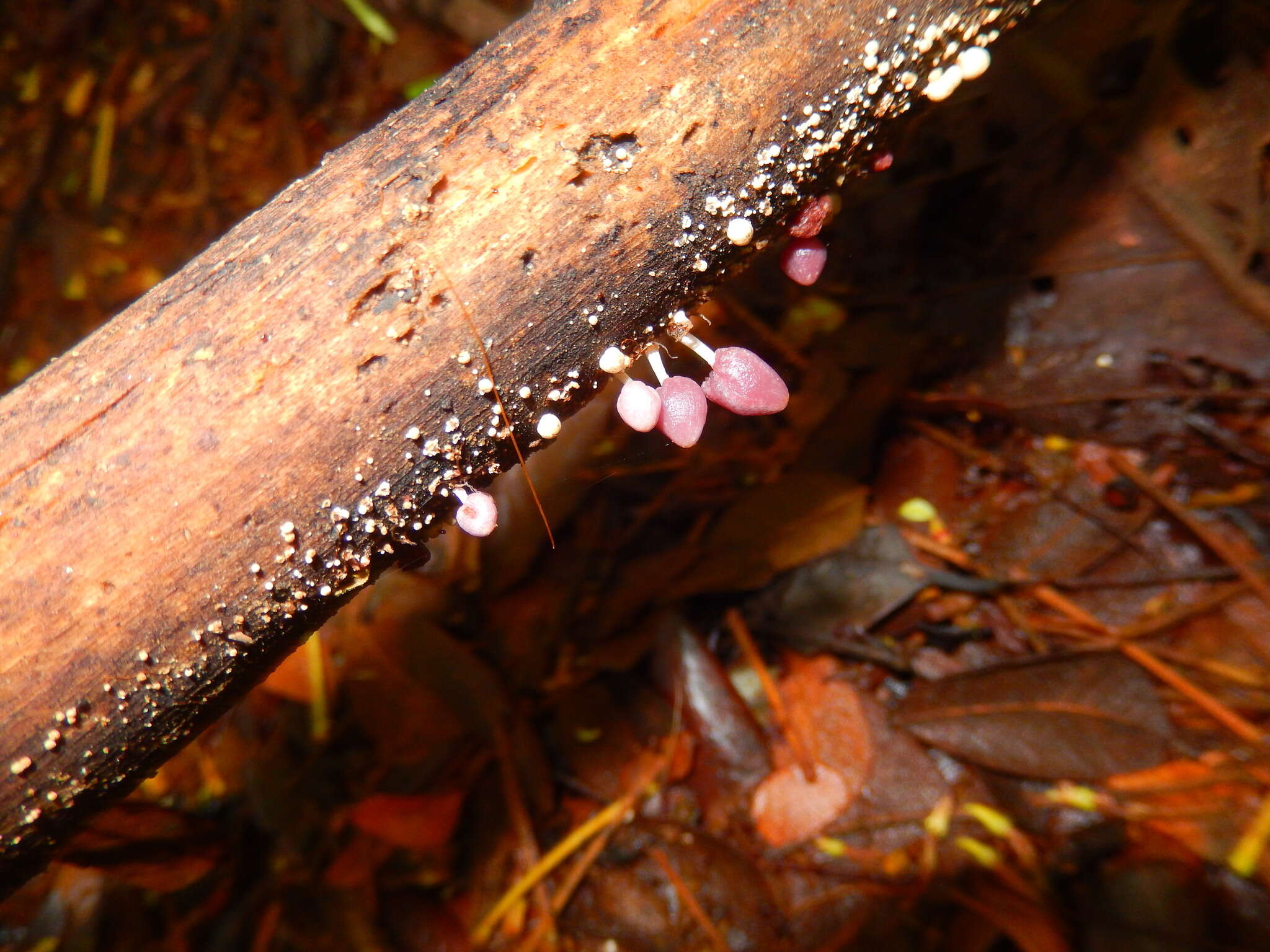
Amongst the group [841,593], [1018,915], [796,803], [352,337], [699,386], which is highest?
[352,337]

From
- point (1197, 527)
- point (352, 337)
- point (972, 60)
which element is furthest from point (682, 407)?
point (1197, 527)

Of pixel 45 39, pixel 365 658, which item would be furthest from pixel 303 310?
pixel 45 39

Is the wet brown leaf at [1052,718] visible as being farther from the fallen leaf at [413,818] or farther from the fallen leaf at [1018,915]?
the fallen leaf at [413,818]

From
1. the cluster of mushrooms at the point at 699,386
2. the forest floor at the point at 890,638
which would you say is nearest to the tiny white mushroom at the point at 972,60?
the cluster of mushrooms at the point at 699,386

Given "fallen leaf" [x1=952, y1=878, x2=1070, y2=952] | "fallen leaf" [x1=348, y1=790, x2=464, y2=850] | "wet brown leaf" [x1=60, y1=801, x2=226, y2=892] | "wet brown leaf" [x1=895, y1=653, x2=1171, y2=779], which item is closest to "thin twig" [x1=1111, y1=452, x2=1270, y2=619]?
"wet brown leaf" [x1=895, y1=653, x2=1171, y2=779]

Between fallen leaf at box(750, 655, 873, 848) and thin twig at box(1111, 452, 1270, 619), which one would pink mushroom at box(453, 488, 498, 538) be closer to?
fallen leaf at box(750, 655, 873, 848)

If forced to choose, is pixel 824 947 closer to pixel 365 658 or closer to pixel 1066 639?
pixel 1066 639

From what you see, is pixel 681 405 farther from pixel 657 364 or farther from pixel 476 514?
pixel 476 514
